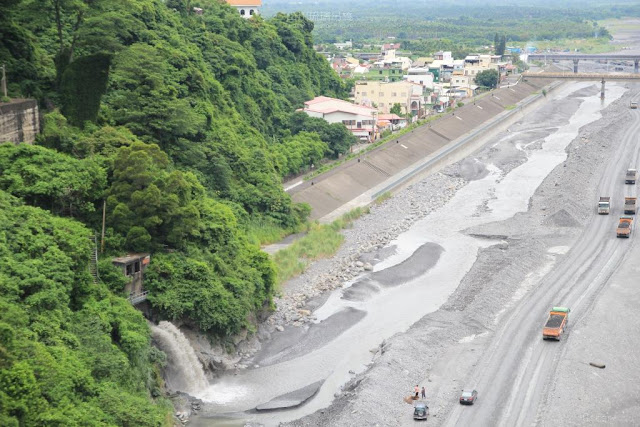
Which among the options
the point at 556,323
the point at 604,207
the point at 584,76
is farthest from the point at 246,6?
the point at 556,323

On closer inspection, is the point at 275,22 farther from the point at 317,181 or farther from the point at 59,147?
the point at 59,147

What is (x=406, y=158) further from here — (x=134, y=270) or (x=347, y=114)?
(x=134, y=270)

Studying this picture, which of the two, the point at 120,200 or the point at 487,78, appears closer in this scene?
the point at 120,200

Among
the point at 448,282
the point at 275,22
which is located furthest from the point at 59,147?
the point at 275,22

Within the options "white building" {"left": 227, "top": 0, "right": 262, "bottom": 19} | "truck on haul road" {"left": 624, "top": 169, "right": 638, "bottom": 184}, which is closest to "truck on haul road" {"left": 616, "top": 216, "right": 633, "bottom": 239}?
"truck on haul road" {"left": 624, "top": 169, "right": 638, "bottom": 184}

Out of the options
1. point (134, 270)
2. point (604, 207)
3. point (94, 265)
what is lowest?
point (604, 207)

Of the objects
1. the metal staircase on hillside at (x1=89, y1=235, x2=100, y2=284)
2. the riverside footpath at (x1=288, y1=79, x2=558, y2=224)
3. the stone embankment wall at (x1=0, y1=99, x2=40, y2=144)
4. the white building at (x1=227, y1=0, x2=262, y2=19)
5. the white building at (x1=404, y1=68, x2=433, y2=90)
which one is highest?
the white building at (x1=227, y1=0, x2=262, y2=19)

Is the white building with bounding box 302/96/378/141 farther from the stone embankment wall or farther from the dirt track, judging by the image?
the stone embankment wall
